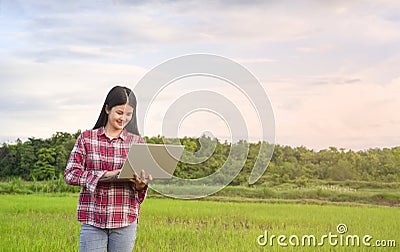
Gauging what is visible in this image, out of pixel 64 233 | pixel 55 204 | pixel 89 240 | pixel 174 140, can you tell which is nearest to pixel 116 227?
pixel 89 240

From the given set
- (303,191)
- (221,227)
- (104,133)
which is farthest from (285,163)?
(104,133)

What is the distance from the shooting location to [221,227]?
17.3ft

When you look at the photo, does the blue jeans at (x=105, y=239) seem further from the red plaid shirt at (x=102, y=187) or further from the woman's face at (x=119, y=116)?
the woman's face at (x=119, y=116)

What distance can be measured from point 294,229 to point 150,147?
141 inches

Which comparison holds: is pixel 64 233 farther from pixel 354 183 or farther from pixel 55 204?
pixel 354 183

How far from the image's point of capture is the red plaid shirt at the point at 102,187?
2082 mm

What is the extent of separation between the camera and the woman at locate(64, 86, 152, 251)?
81.8 inches

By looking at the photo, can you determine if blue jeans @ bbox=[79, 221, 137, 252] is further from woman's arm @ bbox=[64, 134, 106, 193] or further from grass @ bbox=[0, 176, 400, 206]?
grass @ bbox=[0, 176, 400, 206]

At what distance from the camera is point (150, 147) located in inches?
76.5

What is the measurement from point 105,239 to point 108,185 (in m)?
0.21

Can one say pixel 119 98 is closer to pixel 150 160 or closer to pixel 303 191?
pixel 150 160

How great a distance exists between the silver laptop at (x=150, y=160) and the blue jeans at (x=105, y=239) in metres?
0.23

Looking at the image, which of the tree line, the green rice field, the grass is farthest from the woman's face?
the tree line

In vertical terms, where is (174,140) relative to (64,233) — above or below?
above
